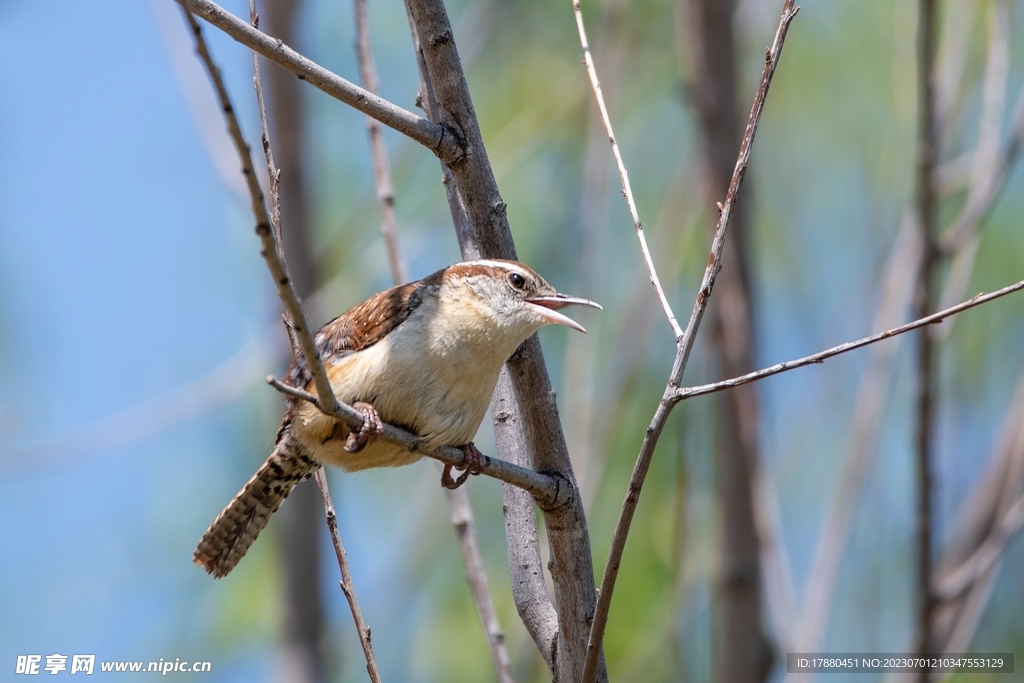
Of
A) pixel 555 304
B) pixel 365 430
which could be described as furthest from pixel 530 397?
pixel 555 304

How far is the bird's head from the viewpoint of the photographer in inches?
127

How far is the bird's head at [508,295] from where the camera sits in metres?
3.22

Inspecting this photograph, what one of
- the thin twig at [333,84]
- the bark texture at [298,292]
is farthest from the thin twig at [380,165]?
the bark texture at [298,292]

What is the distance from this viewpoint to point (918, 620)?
401 centimetres

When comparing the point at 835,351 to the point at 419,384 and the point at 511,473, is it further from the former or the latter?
the point at 419,384

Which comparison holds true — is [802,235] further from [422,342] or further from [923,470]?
[422,342]

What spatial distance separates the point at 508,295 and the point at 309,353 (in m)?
1.50

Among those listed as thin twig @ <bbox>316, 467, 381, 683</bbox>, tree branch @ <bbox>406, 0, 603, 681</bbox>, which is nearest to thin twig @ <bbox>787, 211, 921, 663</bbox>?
tree branch @ <bbox>406, 0, 603, 681</bbox>

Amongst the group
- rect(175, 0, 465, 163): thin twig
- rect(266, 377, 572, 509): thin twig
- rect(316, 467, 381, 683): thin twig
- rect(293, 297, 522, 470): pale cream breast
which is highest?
rect(175, 0, 465, 163): thin twig

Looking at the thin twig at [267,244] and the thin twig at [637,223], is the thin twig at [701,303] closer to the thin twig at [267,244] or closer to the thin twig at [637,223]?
the thin twig at [637,223]

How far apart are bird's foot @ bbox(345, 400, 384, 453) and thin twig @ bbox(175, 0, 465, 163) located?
77cm

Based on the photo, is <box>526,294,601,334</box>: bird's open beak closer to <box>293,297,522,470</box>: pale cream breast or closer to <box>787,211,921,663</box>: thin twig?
<box>293,297,522,470</box>: pale cream breast

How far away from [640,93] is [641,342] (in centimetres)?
365

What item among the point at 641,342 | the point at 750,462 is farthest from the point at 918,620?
the point at 641,342
